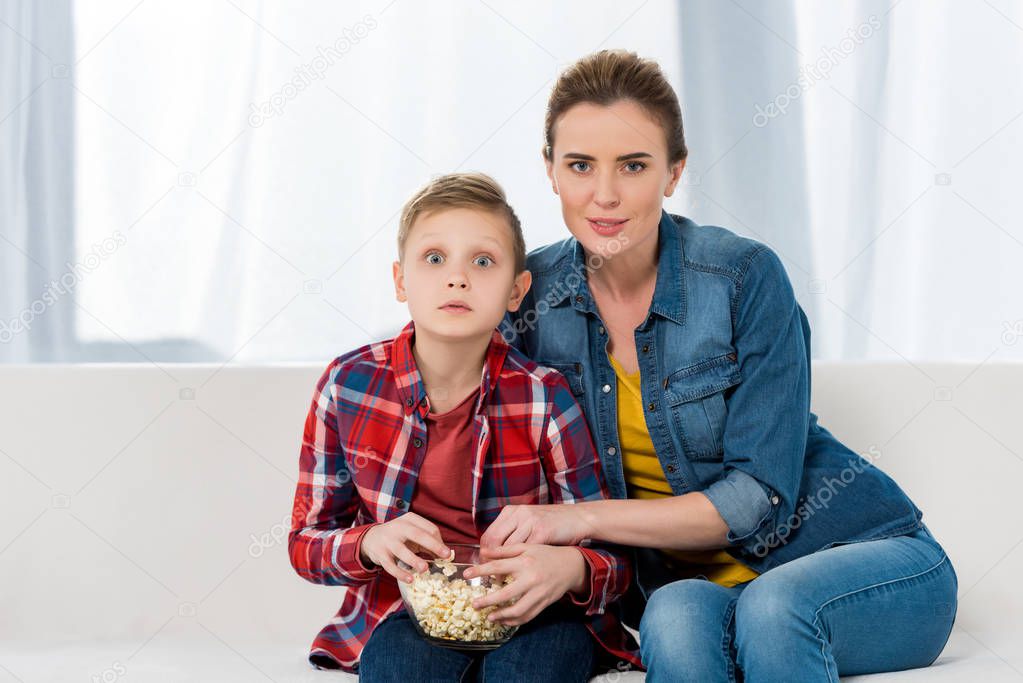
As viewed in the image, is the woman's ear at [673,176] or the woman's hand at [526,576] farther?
the woman's ear at [673,176]

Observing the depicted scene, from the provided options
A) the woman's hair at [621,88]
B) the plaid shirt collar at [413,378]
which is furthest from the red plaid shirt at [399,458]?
the woman's hair at [621,88]

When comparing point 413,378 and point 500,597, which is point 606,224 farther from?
point 500,597

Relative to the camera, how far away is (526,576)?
1.09 m

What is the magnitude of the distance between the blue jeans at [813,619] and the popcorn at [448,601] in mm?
180

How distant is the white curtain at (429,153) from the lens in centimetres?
214

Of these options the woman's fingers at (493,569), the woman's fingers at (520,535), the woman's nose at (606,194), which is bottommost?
the woman's fingers at (493,569)

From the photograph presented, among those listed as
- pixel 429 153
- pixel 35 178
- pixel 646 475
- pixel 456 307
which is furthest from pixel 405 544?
pixel 35 178

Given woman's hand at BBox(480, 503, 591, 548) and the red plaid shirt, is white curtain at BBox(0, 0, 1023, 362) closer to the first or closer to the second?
the red plaid shirt

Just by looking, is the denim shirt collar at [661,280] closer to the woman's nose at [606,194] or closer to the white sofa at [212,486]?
the woman's nose at [606,194]

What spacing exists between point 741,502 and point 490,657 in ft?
1.15

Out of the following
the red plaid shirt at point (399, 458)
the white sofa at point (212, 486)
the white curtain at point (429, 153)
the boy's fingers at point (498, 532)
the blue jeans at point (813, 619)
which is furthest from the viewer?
the white curtain at point (429, 153)

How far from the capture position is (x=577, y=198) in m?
1.27

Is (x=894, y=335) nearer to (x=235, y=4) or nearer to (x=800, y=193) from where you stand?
(x=800, y=193)

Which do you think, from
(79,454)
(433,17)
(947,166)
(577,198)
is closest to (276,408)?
(79,454)
